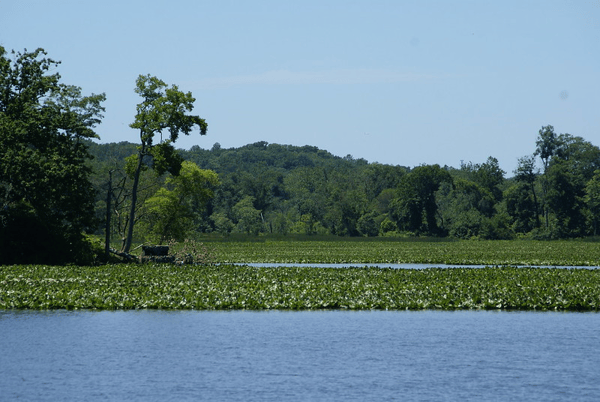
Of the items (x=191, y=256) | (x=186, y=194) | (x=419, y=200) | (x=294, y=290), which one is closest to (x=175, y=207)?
(x=186, y=194)

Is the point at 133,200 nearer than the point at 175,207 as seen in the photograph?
Yes

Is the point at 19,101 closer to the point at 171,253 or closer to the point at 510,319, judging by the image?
the point at 171,253

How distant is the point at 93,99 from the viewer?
2680 inches

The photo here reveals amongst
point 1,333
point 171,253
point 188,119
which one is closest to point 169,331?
point 1,333

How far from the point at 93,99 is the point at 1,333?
1849 inches

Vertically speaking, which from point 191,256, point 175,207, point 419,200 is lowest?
point 191,256

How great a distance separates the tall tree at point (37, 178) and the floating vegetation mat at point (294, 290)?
7.97 m

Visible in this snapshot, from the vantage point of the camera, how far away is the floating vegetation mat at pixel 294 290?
2991 centimetres

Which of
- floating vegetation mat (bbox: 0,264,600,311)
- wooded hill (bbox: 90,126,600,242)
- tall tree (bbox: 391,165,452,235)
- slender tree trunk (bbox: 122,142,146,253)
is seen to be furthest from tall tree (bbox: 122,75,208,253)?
tall tree (bbox: 391,165,452,235)

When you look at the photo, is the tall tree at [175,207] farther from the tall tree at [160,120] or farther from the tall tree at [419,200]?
the tall tree at [419,200]

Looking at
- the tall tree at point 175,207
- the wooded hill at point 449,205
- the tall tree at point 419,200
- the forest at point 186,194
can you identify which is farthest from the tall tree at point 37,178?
the tall tree at point 419,200

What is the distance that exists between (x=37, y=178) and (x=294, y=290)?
23615 millimetres

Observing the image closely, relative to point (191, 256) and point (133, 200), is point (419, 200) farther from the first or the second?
point (191, 256)

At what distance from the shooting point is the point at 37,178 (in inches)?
1960
